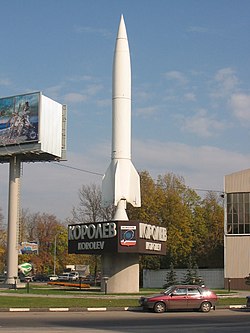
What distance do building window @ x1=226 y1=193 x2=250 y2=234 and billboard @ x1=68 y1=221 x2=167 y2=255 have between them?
17021 millimetres

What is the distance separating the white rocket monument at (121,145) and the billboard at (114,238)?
200cm

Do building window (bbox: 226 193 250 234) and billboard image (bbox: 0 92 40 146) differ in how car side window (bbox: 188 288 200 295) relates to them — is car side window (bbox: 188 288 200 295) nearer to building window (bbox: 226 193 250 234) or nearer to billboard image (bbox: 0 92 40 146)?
billboard image (bbox: 0 92 40 146)

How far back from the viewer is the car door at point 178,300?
96.5 feet

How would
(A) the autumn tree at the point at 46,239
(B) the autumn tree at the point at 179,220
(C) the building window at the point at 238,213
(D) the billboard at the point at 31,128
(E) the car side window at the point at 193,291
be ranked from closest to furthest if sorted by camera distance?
(E) the car side window at the point at 193,291 → (D) the billboard at the point at 31,128 → (C) the building window at the point at 238,213 → (B) the autumn tree at the point at 179,220 → (A) the autumn tree at the point at 46,239

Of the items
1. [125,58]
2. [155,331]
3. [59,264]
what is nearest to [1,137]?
[125,58]

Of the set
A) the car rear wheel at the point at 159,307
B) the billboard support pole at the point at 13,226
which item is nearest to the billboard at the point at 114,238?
the billboard support pole at the point at 13,226

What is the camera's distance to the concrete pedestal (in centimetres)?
4609

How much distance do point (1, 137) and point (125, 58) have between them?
58.7 ft

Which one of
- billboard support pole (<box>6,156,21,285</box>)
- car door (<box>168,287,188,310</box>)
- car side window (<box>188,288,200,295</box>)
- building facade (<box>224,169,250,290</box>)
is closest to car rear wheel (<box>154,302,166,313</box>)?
car door (<box>168,287,188,310</box>)

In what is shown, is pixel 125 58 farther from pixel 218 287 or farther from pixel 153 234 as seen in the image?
pixel 218 287

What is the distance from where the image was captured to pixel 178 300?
29484 mm

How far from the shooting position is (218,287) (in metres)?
66.3

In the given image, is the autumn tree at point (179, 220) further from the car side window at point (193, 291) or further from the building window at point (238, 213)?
the car side window at point (193, 291)

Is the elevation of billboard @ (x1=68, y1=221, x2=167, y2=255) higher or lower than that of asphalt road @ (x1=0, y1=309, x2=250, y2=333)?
higher
